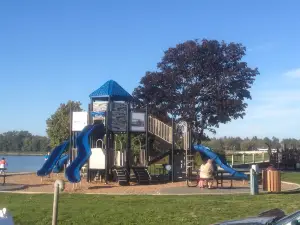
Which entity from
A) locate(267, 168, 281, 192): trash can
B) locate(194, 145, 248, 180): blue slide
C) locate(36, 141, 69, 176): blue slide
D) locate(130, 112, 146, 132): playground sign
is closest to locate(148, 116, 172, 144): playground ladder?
locate(130, 112, 146, 132): playground sign

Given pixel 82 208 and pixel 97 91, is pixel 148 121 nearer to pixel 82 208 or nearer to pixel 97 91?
pixel 97 91

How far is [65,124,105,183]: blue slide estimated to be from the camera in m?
20.8

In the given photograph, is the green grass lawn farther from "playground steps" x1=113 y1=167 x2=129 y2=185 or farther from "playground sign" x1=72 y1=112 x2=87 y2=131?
"playground sign" x1=72 y1=112 x2=87 y2=131

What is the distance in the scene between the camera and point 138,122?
82.5 ft

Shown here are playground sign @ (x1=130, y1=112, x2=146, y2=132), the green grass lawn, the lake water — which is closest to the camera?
the green grass lawn

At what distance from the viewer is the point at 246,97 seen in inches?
1427

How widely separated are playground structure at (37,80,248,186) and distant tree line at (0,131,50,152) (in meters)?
90.9

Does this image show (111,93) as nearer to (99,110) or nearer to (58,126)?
(99,110)

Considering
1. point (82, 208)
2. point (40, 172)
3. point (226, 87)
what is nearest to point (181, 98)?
point (226, 87)

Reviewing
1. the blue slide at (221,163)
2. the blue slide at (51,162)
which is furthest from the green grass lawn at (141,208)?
the blue slide at (51,162)

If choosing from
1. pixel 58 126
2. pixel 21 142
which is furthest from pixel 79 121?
pixel 21 142

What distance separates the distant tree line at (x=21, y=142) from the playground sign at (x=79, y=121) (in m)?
90.9

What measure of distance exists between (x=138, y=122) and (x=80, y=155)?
4353mm

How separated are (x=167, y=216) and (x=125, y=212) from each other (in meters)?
1.25
